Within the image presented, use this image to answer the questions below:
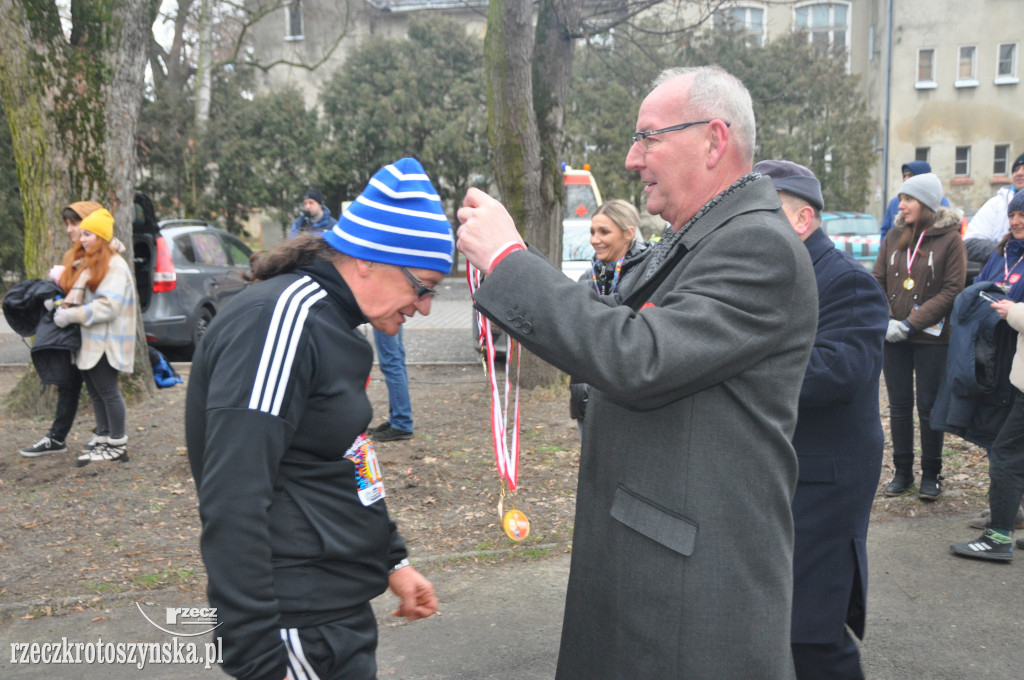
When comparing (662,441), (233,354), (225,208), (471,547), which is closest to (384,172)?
(233,354)

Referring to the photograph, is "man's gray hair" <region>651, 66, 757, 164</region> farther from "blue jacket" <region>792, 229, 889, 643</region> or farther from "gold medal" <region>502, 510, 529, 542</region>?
"gold medal" <region>502, 510, 529, 542</region>

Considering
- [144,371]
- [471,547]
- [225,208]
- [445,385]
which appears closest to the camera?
[471,547]

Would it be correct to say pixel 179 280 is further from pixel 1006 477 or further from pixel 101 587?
pixel 1006 477

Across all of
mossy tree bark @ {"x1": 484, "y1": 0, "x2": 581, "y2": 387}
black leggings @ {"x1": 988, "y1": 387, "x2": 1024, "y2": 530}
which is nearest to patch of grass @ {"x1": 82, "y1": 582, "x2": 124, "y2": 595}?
black leggings @ {"x1": 988, "y1": 387, "x2": 1024, "y2": 530}

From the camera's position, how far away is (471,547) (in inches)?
207

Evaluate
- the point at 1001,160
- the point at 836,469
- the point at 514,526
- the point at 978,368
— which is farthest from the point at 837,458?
the point at 1001,160

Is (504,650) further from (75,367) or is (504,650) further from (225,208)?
(225,208)

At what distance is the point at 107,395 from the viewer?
677 cm

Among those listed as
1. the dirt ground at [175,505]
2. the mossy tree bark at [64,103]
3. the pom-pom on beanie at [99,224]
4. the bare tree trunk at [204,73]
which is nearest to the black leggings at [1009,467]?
the dirt ground at [175,505]

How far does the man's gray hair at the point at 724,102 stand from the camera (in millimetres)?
1980

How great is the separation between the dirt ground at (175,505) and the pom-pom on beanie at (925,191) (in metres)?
1.94

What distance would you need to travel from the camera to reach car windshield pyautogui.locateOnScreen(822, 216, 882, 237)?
68.9 feet

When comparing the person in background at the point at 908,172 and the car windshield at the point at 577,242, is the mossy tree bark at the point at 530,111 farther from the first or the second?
the car windshield at the point at 577,242

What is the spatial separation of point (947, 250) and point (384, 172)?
16.1 ft
